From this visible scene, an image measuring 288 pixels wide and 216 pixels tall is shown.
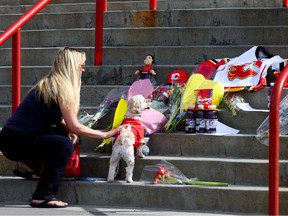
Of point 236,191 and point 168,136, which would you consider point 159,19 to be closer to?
point 168,136

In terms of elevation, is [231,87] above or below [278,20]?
below

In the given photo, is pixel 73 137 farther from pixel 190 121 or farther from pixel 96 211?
pixel 190 121

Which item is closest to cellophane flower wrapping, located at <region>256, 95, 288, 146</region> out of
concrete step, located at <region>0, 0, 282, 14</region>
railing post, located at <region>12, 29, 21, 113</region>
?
railing post, located at <region>12, 29, 21, 113</region>

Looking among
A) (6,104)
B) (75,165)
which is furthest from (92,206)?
(6,104)

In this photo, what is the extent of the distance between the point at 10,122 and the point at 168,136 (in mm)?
1375

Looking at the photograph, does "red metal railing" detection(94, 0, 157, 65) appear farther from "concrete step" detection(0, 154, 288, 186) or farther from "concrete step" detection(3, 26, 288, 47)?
"concrete step" detection(0, 154, 288, 186)

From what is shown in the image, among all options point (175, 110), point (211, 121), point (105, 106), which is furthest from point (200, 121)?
point (105, 106)

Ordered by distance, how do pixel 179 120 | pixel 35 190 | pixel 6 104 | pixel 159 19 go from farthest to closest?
pixel 159 19
pixel 6 104
pixel 179 120
pixel 35 190

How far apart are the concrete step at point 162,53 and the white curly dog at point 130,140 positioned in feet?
5.63

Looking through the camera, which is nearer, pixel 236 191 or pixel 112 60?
pixel 236 191

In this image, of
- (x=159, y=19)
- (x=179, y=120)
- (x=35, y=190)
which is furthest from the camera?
(x=159, y=19)

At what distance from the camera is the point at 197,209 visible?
632 centimetres

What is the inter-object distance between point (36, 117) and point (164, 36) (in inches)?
106

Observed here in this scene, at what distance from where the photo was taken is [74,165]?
21.9 ft
